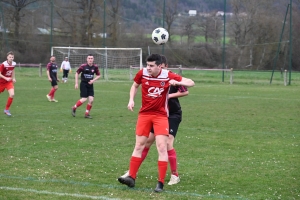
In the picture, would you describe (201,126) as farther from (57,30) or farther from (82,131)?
(57,30)

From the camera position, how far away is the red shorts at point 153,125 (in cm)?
738

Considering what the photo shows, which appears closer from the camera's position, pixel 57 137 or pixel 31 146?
pixel 31 146

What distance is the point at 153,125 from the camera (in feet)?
24.4

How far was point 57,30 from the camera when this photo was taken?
5103 centimetres

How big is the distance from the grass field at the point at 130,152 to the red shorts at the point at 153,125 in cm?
74

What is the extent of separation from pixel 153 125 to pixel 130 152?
8.79 ft

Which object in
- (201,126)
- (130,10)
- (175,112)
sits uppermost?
(130,10)

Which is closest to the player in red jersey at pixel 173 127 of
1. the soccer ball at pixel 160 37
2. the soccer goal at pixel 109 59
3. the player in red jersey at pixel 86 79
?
the soccer ball at pixel 160 37

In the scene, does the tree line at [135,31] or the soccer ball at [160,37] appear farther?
the tree line at [135,31]

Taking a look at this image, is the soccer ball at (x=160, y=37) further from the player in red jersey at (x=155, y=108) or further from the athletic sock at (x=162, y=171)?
the athletic sock at (x=162, y=171)

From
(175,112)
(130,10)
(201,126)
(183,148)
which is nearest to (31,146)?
(183,148)

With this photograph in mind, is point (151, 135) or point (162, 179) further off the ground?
point (151, 135)

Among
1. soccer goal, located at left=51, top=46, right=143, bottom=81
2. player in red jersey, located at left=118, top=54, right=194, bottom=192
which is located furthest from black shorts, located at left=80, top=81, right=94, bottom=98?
soccer goal, located at left=51, top=46, right=143, bottom=81

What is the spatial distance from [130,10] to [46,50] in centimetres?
2015
